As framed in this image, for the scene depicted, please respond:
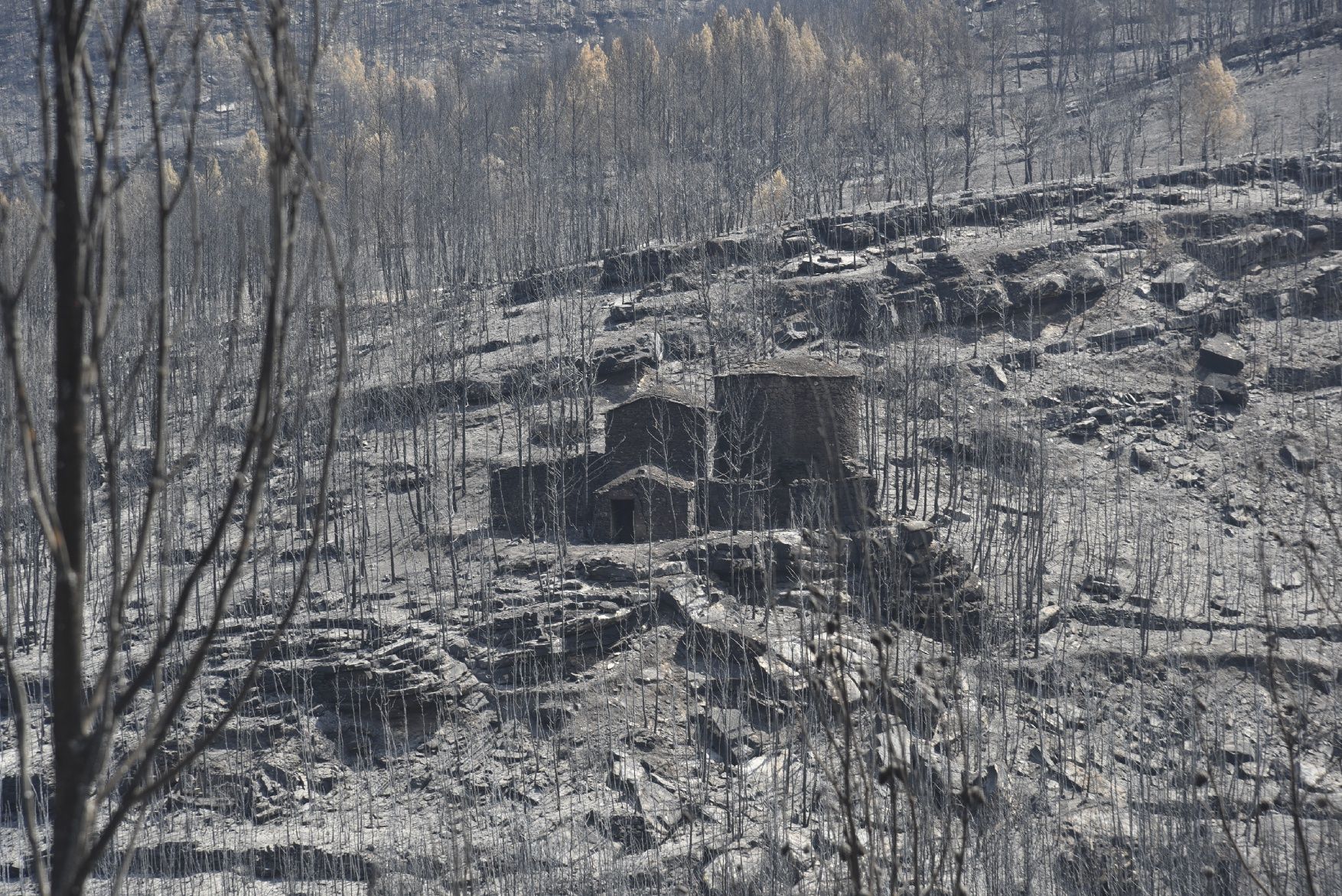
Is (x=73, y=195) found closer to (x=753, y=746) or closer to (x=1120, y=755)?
(x=753, y=746)

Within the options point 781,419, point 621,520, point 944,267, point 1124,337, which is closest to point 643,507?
point 621,520

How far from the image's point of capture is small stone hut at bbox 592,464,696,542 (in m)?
26.9

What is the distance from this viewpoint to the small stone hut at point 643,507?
88.4 feet

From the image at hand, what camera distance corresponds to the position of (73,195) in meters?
2.63

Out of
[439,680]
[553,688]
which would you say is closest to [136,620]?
[439,680]

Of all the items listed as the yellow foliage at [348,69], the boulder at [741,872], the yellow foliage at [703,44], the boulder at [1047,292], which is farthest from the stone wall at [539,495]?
the yellow foliage at [348,69]

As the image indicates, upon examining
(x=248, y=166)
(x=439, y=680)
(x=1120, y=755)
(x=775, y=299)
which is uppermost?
(x=248, y=166)

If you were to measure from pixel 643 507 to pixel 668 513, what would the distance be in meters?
0.51

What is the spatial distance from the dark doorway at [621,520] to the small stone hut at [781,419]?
215 cm

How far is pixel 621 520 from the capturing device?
90.7 ft

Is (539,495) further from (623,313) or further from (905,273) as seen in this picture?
(905,273)

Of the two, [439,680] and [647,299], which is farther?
[647,299]

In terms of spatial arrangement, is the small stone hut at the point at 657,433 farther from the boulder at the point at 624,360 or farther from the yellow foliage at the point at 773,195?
the yellow foliage at the point at 773,195

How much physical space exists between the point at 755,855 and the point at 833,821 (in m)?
1.55
